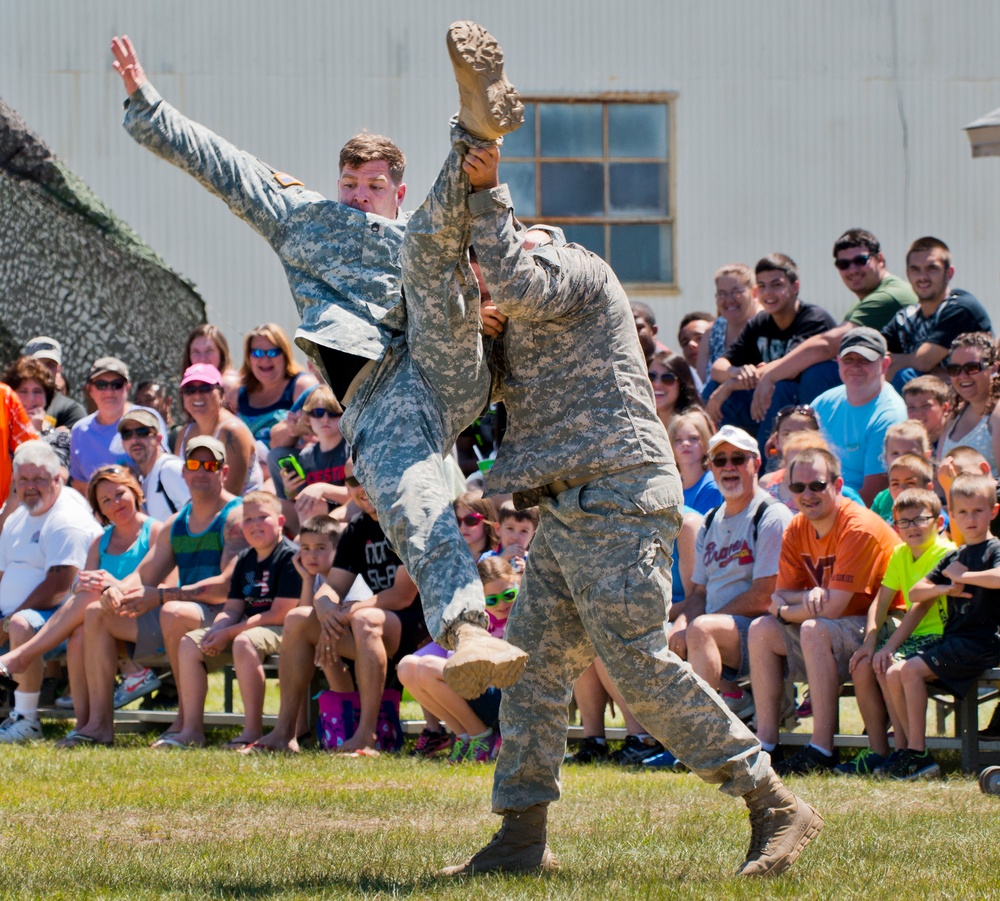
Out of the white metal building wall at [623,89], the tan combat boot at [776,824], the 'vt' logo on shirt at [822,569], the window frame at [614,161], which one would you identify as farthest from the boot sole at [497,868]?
the window frame at [614,161]

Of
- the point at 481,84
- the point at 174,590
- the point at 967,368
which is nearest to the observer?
the point at 481,84

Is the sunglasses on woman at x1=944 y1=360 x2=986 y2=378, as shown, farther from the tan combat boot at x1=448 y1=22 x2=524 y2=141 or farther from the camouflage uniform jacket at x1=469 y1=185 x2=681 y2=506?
the tan combat boot at x1=448 y1=22 x2=524 y2=141

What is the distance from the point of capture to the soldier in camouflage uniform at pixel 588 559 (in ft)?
15.4

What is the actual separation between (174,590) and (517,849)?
195 inches

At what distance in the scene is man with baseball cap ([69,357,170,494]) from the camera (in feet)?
36.2

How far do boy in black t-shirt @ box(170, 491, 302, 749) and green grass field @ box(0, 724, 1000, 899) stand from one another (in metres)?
0.86

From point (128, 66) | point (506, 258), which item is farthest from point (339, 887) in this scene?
point (128, 66)

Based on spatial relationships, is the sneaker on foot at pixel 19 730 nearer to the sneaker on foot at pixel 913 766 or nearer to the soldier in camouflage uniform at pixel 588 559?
the sneaker on foot at pixel 913 766

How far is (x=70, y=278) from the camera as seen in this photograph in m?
14.0

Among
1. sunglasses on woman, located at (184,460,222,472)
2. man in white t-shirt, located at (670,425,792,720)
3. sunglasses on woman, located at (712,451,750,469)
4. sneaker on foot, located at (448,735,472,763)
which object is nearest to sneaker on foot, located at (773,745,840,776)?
man in white t-shirt, located at (670,425,792,720)

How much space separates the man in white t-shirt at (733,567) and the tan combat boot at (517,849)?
3081 mm

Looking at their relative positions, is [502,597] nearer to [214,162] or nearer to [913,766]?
[913,766]

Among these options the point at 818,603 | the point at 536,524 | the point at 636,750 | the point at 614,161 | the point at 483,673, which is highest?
the point at 614,161

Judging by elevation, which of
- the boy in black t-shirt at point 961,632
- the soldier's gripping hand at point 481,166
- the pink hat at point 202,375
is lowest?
the boy in black t-shirt at point 961,632
